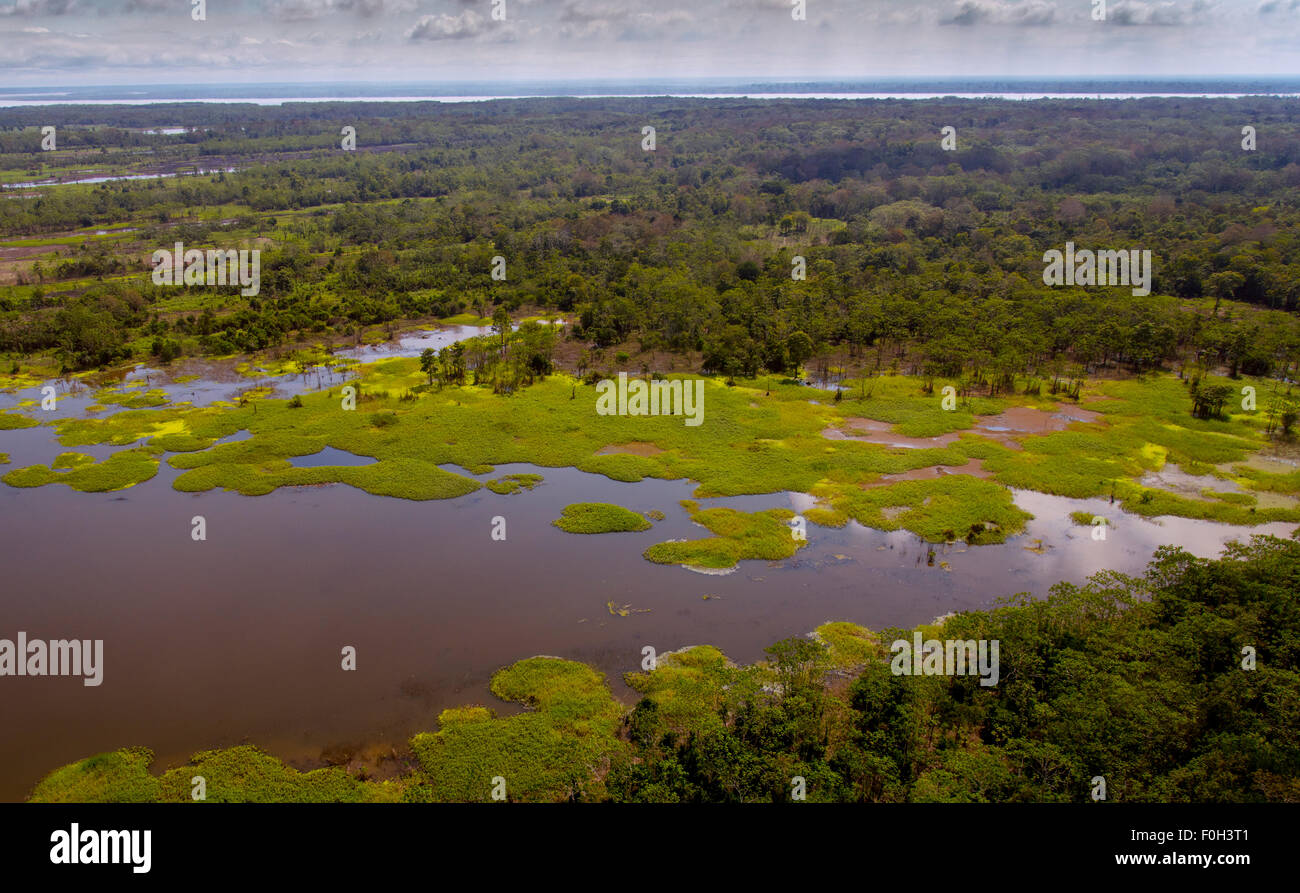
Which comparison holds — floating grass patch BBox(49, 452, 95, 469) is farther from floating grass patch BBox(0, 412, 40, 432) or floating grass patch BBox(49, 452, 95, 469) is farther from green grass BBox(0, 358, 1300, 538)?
floating grass patch BBox(0, 412, 40, 432)

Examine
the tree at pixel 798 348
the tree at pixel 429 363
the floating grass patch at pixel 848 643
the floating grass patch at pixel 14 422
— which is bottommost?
the floating grass patch at pixel 848 643

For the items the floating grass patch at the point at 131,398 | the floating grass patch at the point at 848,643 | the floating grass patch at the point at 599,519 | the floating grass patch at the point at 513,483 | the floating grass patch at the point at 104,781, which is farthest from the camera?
the floating grass patch at the point at 131,398

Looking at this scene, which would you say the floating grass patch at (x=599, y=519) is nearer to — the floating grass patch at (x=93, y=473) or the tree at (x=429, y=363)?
the tree at (x=429, y=363)

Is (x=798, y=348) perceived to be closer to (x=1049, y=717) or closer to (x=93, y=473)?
(x=1049, y=717)

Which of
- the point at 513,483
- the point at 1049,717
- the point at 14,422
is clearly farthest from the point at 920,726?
the point at 14,422

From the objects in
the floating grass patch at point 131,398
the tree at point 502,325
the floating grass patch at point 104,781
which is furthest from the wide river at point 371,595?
the tree at point 502,325

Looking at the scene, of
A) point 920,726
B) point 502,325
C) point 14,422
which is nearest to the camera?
point 920,726

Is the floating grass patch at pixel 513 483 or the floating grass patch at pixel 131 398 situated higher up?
the floating grass patch at pixel 131 398
